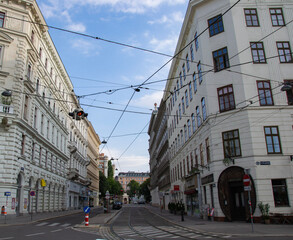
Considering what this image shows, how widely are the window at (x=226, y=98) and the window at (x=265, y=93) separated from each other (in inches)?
81.2

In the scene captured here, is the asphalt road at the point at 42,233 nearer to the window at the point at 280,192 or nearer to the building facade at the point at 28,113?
the building facade at the point at 28,113

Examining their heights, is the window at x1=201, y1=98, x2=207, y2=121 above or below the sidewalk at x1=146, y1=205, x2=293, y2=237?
above

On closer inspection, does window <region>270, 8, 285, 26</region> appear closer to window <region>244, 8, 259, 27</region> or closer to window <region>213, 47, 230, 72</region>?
window <region>244, 8, 259, 27</region>

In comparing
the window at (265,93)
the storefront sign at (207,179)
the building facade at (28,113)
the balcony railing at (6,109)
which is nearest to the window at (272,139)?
the window at (265,93)

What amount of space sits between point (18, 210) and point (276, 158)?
2399cm

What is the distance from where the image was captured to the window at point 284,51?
2323 cm

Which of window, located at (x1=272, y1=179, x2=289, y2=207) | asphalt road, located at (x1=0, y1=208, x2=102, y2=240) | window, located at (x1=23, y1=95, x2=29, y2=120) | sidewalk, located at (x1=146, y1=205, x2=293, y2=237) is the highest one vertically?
window, located at (x1=23, y1=95, x2=29, y2=120)

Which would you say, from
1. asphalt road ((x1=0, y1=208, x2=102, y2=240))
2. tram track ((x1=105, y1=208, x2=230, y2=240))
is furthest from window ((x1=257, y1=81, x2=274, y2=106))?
asphalt road ((x1=0, y1=208, x2=102, y2=240))

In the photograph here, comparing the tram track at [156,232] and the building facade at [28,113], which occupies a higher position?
the building facade at [28,113]

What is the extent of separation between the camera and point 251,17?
24.3 m

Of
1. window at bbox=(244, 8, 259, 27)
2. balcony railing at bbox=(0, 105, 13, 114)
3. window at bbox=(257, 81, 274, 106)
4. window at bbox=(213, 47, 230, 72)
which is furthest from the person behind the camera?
balcony railing at bbox=(0, 105, 13, 114)

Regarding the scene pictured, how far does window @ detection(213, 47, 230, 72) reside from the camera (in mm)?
23833

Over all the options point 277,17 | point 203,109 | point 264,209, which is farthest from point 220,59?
point 264,209

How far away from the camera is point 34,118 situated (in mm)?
33750
